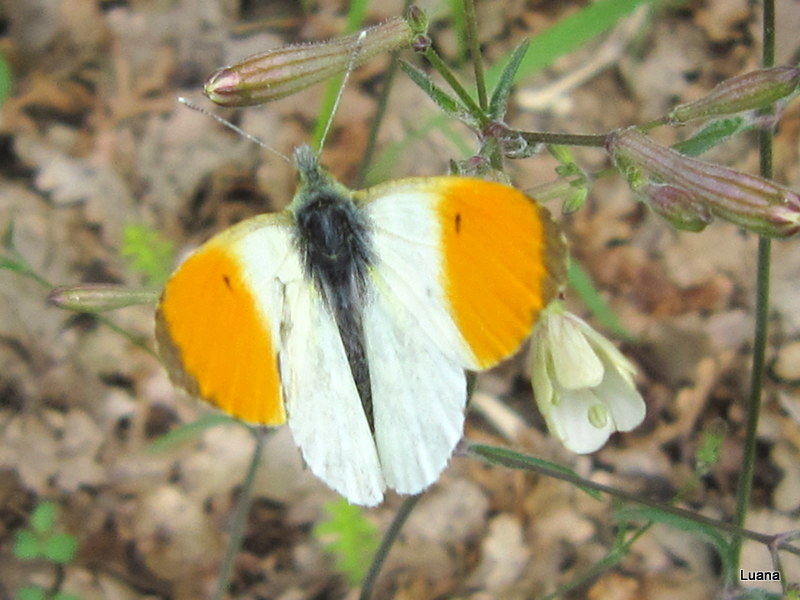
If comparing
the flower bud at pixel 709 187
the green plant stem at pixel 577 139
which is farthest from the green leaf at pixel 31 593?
the flower bud at pixel 709 187

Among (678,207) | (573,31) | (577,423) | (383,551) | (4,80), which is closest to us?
(678,207)

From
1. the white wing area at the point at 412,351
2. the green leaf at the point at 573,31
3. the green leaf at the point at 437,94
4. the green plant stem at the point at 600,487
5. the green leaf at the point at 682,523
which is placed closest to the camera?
the white wing area at the point at 412,351

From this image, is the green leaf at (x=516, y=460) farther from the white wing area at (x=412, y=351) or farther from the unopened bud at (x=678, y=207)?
the unopened bud at (x=678, y=207)

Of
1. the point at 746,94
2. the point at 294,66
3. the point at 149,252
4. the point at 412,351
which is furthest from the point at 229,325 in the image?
the point at 149,252

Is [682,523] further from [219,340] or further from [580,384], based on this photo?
[219,340]

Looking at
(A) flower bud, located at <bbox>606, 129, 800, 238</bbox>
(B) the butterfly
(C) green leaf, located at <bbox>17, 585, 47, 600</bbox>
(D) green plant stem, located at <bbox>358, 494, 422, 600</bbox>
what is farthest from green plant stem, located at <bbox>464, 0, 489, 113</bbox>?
(C) green leaf, located at <bbox>17, 585, 47, 600</bbox>

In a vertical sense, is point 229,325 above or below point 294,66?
below

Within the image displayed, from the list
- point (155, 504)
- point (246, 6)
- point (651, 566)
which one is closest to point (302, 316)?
point (155, 504)
